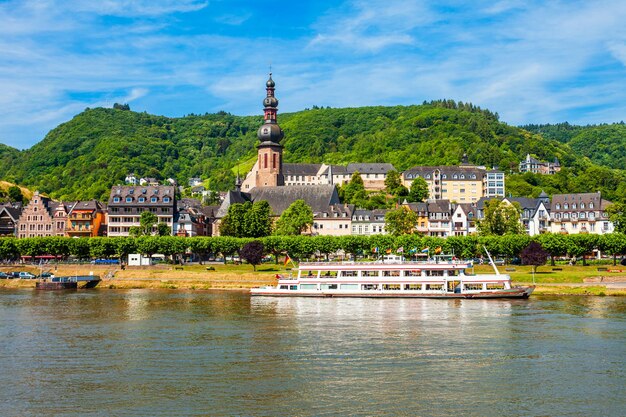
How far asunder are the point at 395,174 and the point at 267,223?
217 feet

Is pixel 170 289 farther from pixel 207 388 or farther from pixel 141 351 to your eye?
pixel 207 388

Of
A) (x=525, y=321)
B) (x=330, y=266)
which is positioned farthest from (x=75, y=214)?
(x=525, y=321)

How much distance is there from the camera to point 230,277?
9731cm

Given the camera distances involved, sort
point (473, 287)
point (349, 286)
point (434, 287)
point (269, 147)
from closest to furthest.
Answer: point (473, 287) < point (434, 287) < point (349, 286) < point (269, 147)

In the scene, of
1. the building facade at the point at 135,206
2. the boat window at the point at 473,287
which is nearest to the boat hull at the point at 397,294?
the boat window at the point at 473,287

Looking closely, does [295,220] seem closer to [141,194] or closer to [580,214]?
[141,194]

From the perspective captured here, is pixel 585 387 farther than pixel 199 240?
No

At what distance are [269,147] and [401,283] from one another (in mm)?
87739

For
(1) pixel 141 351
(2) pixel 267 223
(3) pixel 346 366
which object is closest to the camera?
(3) pixel 346 366

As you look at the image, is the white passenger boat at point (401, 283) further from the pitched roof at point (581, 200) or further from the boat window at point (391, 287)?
the pitched roof at point (581, 200)

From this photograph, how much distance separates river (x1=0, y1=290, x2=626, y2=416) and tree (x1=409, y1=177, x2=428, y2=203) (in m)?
105

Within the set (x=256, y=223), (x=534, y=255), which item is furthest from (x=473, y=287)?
(x=256, y=223)

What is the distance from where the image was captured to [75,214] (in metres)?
142

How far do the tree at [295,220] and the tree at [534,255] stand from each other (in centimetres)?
4600
